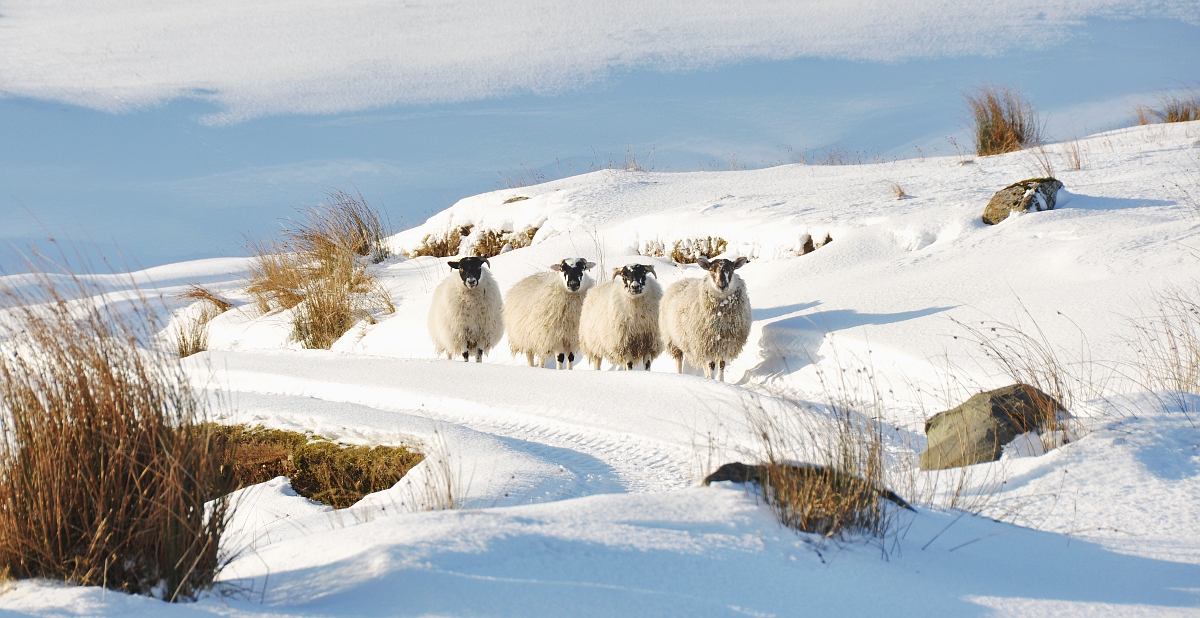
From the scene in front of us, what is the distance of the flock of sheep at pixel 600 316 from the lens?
793cm

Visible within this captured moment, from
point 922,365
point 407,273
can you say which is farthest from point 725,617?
point 407,273

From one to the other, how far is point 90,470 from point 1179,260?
8.32 m

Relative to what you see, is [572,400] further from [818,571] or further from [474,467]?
[818,571]

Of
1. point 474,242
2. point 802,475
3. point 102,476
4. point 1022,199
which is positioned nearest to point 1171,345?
point 802,475

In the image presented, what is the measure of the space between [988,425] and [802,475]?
2.04 m

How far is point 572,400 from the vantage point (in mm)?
6219

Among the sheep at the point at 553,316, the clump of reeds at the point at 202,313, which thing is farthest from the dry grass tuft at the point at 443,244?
the sheep at the point at 553,316

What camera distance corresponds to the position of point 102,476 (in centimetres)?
271

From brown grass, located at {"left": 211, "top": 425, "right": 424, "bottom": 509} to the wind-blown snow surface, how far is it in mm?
144

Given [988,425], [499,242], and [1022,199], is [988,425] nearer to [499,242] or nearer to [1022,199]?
[1022,199]

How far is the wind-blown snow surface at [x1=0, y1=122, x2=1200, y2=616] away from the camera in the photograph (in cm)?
266

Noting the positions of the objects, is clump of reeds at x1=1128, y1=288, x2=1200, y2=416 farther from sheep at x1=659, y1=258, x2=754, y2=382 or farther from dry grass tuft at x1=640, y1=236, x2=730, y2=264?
dry grass tuft at x1=640, y1=236, x2=730, y2=264

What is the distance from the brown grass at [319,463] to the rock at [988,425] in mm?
2941

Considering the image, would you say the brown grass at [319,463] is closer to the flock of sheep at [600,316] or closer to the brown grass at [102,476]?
the brown grass at [102,476]
